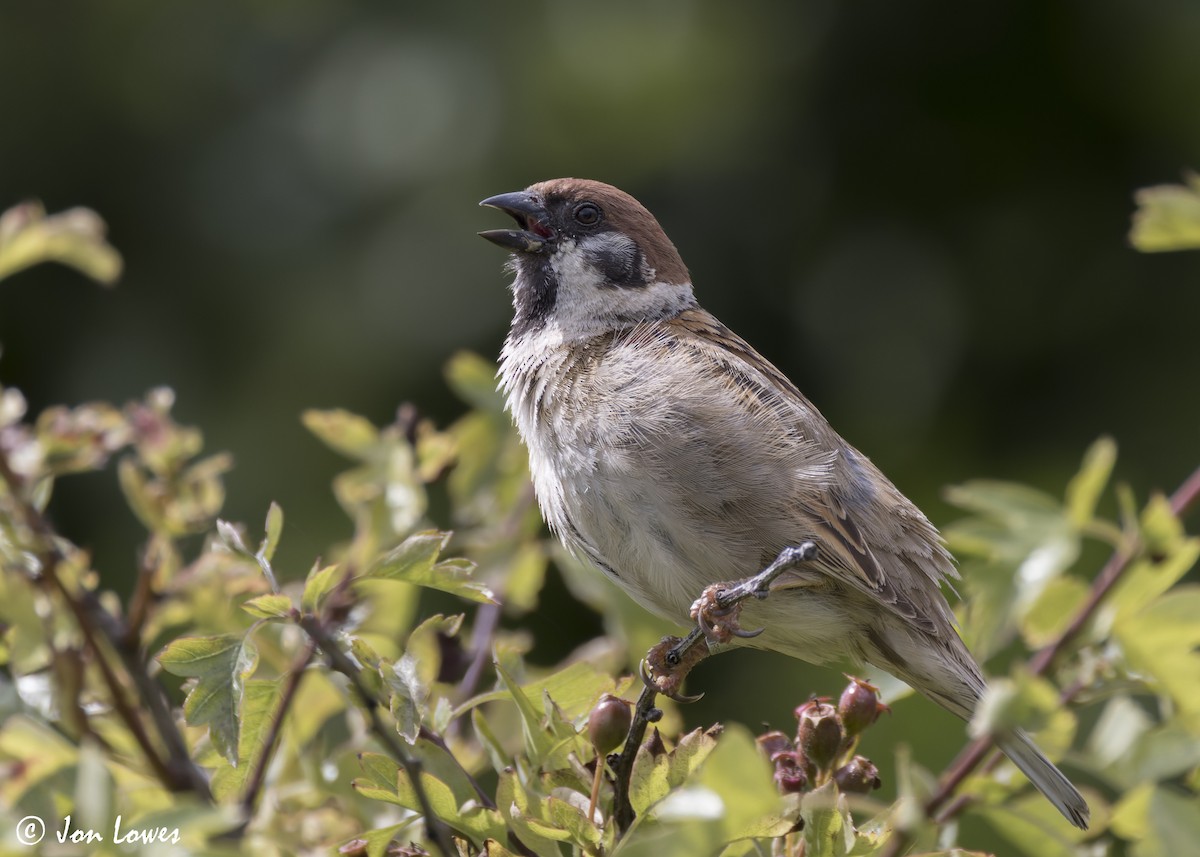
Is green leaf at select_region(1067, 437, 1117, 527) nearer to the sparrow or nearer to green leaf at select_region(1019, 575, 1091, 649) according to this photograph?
green leaf at select_region(1019, 575, 1091, 649)

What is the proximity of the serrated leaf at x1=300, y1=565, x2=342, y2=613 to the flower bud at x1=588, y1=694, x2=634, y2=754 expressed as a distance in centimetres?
29

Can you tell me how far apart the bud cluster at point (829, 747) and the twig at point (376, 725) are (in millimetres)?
354

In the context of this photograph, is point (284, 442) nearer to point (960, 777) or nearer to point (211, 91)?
point (211, 91)

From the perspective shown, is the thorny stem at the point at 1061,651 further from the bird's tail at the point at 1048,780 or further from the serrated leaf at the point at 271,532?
the serrated leaf at the point at 271,532

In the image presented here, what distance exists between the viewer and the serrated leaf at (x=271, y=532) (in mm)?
1292

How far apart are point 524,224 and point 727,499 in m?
0.89

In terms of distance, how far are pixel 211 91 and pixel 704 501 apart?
2681 millimetres

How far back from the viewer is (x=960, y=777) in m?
1.39

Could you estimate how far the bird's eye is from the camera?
2703mm

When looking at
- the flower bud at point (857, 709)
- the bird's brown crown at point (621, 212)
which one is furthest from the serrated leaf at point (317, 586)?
the bird's brown crown at point (621, 212)

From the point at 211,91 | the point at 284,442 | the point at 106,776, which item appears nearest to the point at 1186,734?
the point at 106,776

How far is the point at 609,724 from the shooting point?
1.34 m

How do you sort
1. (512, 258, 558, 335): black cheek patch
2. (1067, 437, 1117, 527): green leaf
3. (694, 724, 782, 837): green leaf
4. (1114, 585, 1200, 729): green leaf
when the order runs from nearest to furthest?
1. (694, 724, 782, 837): green leaf
2. (1114, 585, 1200, 729): green leaf
3. (1067, 437, 1117, 527): green leaf
4. (512, 258, 558, 335): black cheek patch

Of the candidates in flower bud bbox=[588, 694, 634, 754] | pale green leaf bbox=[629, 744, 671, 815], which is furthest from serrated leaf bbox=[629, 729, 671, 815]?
flower bud bbox=[588, 694, 634, 754]
